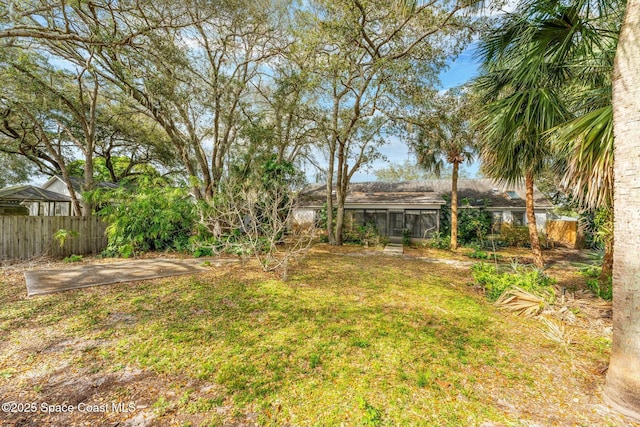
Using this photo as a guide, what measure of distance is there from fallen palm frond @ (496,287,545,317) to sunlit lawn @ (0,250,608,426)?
277 mm

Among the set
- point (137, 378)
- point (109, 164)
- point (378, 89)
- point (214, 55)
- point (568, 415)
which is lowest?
point (568, 415)

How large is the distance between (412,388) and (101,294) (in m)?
5.52

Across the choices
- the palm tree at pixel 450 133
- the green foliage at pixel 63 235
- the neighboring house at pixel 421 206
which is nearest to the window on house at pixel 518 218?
the neighboring house at pixel 421 206

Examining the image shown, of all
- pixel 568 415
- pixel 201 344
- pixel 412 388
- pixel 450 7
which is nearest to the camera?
pixel 568 415

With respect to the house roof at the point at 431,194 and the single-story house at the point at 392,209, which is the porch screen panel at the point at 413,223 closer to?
the single-story house at the point at 392,209

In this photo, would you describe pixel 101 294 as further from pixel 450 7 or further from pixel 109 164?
pixel 109 164

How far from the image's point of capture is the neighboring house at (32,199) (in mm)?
11328

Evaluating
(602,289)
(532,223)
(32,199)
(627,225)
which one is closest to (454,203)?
(532,223)

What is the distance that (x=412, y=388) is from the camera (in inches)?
101

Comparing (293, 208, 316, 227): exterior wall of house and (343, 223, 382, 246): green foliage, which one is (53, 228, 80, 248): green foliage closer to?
(343, 223, 382, 246): green foliage

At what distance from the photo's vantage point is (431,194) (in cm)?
1664

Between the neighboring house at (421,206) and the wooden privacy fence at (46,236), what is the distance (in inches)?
351

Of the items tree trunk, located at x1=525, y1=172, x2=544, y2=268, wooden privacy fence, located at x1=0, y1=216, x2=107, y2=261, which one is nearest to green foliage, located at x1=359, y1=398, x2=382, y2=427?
tree trunk, located at x1=525, y1=172, x2=544, y2=268

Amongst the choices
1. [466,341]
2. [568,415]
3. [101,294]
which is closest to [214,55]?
[101,294]
